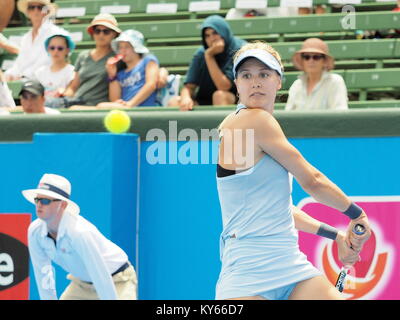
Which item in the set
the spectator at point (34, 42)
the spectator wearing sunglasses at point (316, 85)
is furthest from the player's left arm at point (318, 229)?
the spectator at point (34, 42)

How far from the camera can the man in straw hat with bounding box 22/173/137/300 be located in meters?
4.31

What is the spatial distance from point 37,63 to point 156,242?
11.5 feet

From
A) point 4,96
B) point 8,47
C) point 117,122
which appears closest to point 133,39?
point 4,96

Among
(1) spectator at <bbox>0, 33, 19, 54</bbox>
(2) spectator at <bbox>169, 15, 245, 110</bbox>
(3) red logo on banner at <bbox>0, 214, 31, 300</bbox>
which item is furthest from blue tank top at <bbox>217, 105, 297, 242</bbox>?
(1) spectator at <bbox>0, 33, 19, 54</bbox>

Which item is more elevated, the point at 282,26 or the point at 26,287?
the point at 282,26

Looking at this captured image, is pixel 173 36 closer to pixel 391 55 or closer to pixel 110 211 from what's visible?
pixel 391 55

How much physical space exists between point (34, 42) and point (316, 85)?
10.6ft

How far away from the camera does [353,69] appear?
24.8 feet

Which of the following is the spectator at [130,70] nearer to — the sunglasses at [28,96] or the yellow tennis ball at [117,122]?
the sunglasses at [28,96]

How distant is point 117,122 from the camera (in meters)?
4.87

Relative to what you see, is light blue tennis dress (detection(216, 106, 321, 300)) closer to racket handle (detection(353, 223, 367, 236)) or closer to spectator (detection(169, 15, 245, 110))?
racket handle (detection(353, 223, 367, 236))

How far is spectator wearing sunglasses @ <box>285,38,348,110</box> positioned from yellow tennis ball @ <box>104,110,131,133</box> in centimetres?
153

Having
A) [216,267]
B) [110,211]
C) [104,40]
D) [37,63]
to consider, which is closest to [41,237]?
[110,211]

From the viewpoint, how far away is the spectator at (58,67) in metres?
7.29
